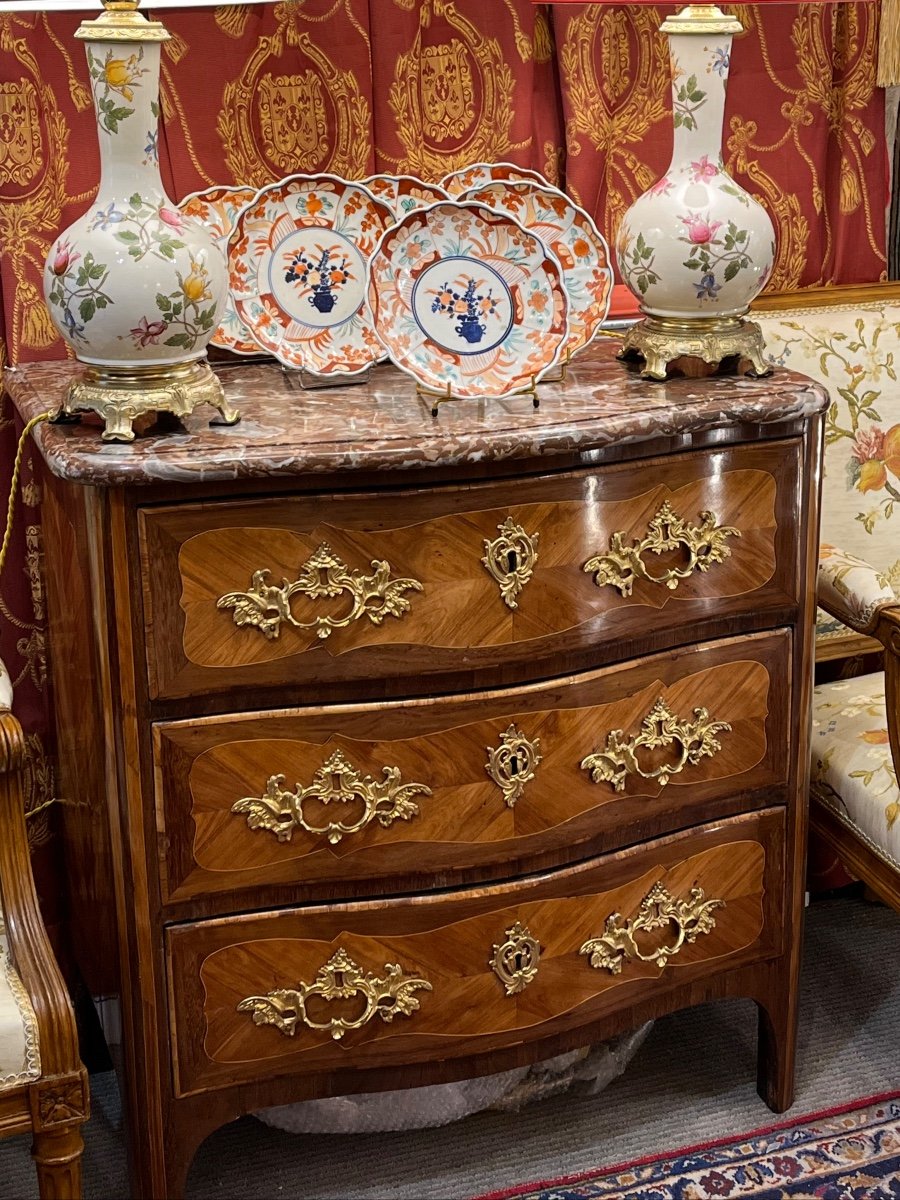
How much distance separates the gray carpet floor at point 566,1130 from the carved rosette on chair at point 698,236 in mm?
1127

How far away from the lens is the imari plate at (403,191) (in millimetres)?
2105

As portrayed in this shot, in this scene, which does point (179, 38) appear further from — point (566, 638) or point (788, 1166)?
point (788, 1166)

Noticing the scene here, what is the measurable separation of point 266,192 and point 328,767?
0.76 m

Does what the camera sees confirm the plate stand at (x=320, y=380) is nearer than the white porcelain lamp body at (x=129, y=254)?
No

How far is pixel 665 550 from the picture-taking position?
1.91 metres

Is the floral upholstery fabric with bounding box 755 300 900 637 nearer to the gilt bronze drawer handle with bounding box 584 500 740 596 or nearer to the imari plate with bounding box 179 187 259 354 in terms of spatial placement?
the gilt bronze drawer handle with bounding box 584 500 740 596

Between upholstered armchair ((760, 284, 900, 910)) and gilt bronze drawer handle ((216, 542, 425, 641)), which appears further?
upholstered armchair ((760, 284, 900, 910))

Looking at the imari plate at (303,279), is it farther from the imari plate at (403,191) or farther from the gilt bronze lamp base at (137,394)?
the gilt bronze lamp base at (137,394)

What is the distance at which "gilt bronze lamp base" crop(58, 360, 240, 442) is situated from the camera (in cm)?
170

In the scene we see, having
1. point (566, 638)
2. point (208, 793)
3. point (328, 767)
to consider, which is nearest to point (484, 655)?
point (566, 638)

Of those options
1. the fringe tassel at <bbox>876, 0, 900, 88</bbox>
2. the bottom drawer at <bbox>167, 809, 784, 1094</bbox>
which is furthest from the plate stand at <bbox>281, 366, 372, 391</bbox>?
the fringe tassel at <bbox>876, 0, 900, 88</bbox>

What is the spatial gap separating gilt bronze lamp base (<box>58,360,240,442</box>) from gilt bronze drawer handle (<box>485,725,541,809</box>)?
512 mm

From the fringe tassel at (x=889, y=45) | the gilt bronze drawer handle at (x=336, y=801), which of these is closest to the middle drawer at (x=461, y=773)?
the gilt bronze drawer handle at (x=336, y=801)

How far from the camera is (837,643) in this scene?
102 inches
